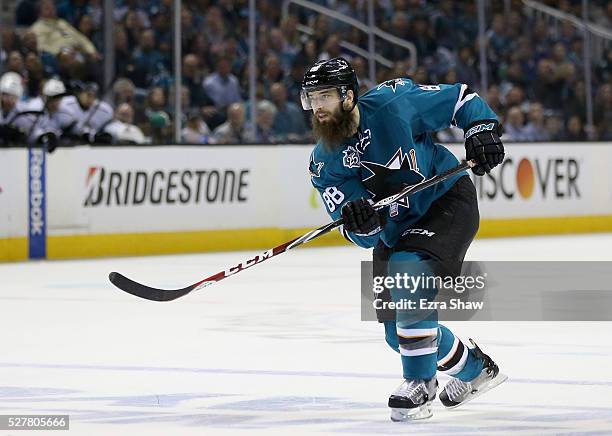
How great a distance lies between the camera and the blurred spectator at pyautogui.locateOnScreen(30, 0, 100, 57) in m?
11.2

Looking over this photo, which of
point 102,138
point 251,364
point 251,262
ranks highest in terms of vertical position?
point 102,138

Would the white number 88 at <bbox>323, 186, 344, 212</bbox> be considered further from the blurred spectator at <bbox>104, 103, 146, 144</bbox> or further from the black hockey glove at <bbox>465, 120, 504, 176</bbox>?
the blurred spectator at <bbox>104, 103, 146, 144</bbox>

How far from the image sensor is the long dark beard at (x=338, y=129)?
14.2 ft

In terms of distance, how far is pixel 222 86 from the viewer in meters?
12.1

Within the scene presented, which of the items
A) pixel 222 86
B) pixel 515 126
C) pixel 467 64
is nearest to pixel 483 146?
pixel 222 86

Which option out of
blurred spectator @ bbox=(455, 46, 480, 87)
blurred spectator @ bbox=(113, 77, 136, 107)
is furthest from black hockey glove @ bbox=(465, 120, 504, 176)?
blurred spectator @ bbox=(455, 46, 480, 87)

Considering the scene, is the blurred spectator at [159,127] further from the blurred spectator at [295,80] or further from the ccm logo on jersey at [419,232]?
the ccm logo on jersey at [419,232]

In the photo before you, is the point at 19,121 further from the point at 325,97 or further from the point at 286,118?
the point at 325,97

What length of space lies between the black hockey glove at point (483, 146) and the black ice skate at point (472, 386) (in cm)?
67

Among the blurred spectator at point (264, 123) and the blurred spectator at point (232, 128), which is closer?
the blurred spectator at point (232, 128)

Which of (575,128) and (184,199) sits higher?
(575,128)

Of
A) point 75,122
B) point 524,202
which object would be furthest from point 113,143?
point 524,202

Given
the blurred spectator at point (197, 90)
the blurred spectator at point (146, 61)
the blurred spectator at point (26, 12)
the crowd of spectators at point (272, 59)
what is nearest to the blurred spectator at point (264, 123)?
the crowd of spectators at point (272, 59)

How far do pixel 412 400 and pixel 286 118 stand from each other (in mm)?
8176
